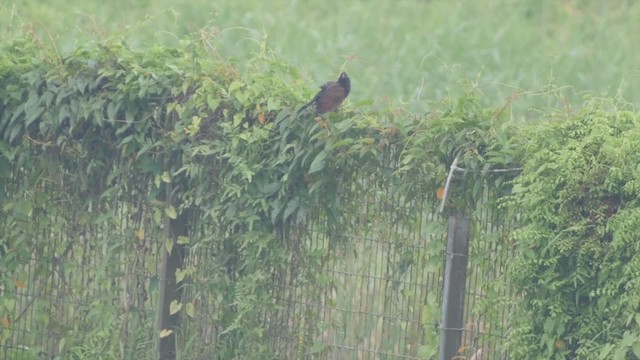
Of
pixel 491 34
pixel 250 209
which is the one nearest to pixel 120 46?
pixel 250 209

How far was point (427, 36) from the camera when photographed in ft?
40.5

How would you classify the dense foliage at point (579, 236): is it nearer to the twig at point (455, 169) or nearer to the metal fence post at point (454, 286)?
the twig at point (455, 169)

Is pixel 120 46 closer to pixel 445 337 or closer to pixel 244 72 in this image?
pixel 244 72

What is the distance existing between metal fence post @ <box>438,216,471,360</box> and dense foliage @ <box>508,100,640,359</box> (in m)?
0.30

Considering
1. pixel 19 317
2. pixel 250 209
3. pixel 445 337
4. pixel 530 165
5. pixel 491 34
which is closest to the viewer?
pixel 530 165

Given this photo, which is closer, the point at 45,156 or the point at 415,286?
the point at 415,286

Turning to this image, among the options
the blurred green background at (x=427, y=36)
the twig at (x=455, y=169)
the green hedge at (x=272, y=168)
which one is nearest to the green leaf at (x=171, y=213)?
the green hedge at (x=272, y=168)

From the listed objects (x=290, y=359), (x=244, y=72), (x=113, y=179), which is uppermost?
(x=244, y=72)

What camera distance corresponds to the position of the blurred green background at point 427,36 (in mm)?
11250

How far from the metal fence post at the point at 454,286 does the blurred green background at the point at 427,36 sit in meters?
5.37

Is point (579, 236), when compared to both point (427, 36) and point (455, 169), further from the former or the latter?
point (427, 36)

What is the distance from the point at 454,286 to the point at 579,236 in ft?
2.21

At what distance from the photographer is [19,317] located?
679cm

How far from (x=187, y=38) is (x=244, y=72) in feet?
1.19
